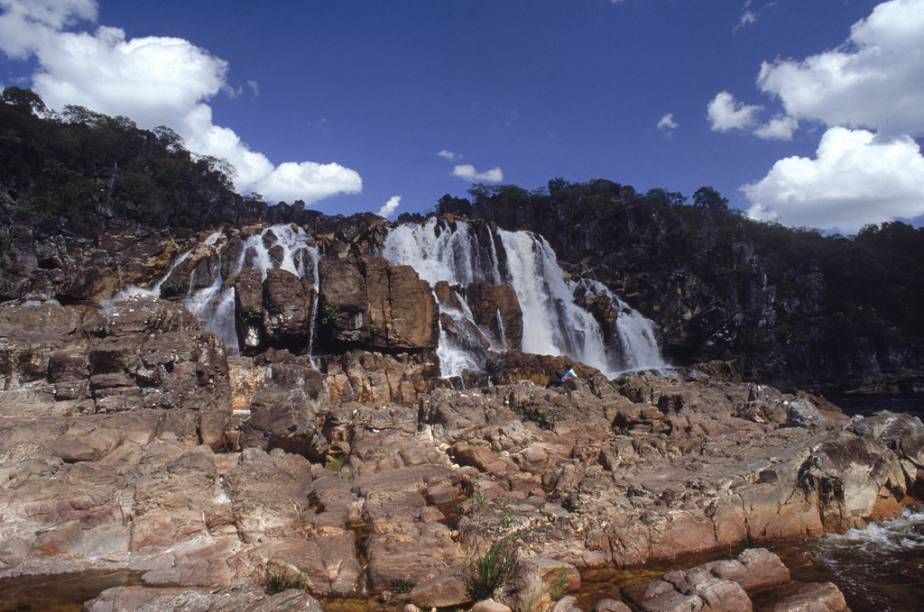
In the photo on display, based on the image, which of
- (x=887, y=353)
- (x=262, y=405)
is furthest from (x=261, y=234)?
(x=887, y=353)

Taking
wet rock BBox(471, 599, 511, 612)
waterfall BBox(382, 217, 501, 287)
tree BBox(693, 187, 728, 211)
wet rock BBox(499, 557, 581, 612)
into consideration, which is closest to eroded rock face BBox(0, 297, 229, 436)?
wet rock BBox(471, 599, 511, 612)

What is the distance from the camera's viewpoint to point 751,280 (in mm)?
40750

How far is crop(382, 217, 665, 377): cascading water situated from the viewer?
3222 centimetres

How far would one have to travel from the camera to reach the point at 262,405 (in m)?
14.3

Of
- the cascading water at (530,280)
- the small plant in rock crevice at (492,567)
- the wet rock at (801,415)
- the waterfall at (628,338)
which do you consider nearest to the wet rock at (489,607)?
the small plant in rock crevice at (492,567)

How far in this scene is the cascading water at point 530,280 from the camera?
32.2m

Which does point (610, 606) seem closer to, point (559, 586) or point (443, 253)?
point (559, 586)

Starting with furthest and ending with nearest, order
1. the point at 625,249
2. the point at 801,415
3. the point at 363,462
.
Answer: the point at 625,249 < the point at 801,415 < the point at 363,462

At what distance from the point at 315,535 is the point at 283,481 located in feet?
6.96

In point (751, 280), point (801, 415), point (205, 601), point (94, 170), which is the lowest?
point (205, 601)

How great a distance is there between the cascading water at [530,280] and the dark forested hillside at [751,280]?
437cm

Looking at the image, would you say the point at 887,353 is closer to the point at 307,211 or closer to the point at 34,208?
the point at 307,211

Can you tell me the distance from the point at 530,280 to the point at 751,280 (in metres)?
18.1

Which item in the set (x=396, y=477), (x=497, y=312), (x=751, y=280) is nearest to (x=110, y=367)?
(x=396, y=477)
